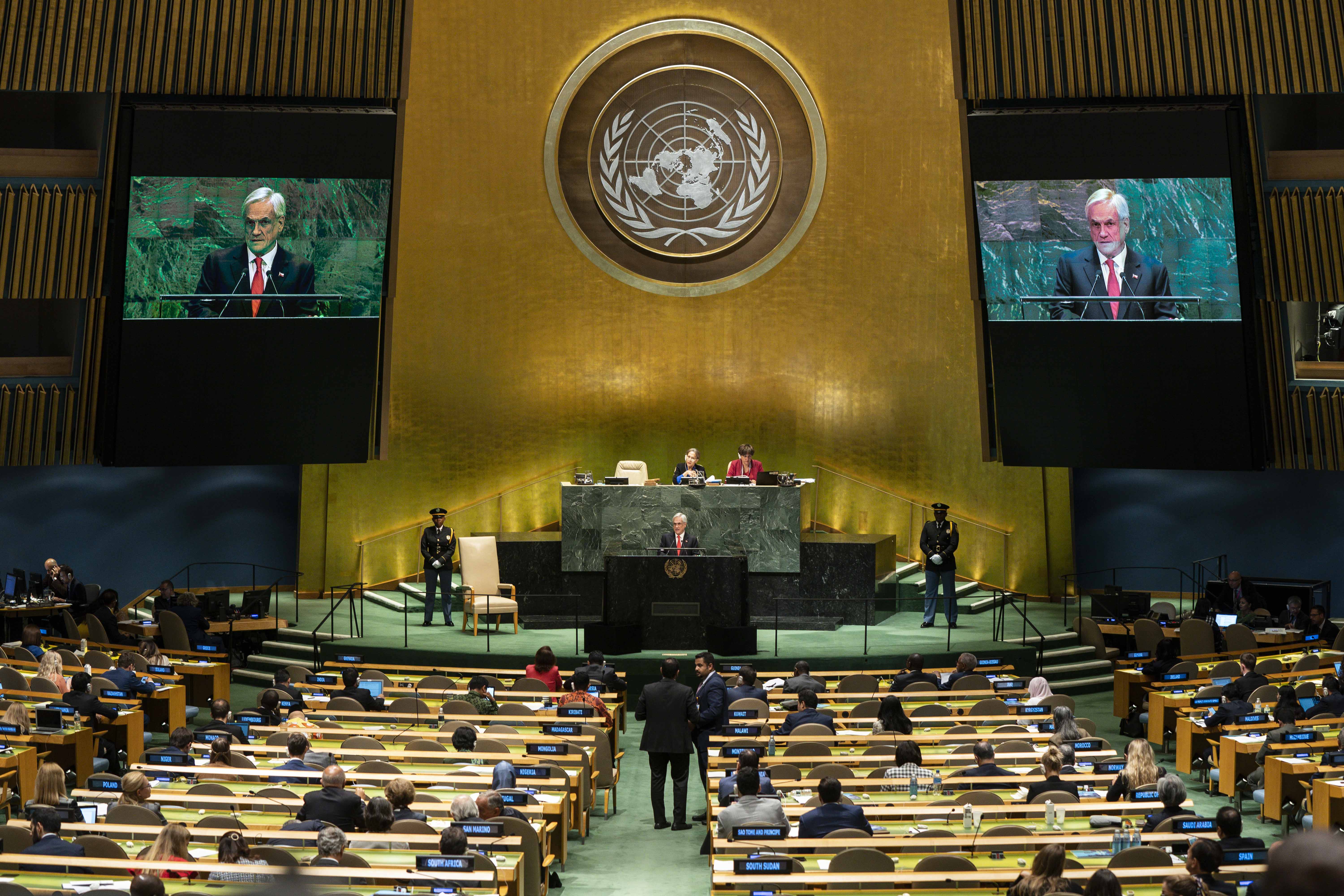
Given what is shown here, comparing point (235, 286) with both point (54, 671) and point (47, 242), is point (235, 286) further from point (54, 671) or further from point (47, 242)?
point (54, 671)

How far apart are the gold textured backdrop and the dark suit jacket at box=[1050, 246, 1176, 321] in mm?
3460

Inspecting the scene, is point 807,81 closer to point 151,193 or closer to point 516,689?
point 151,193

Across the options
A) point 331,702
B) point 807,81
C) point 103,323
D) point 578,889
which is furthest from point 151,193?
point 578,889

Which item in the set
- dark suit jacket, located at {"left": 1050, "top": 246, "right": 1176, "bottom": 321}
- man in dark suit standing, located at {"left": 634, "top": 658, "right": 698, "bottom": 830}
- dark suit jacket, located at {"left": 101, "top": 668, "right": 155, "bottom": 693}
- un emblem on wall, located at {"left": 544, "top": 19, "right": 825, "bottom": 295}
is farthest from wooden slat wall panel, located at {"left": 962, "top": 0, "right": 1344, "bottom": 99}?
dark suit jacket, located at {"left": 101, "top": 668, "right": 155, "bottom": 693}

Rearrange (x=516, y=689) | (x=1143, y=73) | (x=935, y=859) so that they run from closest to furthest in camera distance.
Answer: (x=935, y=859) → (x=516, y=689) → (x=1143, y=73)

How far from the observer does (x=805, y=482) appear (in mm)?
17359

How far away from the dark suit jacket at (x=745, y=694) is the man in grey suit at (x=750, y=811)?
10.4 feet

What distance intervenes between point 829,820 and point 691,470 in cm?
962

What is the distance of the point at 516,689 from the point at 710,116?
1027 centimetres

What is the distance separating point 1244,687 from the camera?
12078 millimetres

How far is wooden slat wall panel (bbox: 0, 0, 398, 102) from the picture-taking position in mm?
16422

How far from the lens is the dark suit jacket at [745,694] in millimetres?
11789

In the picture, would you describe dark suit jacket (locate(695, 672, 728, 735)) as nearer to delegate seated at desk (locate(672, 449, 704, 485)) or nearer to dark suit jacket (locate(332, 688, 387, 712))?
dark suit jacket (locate(332, 688, 387, 712))

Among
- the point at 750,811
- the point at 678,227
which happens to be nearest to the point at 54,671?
the point at 750,811
